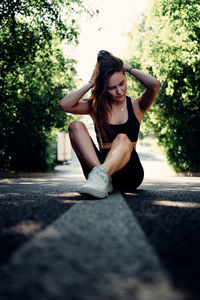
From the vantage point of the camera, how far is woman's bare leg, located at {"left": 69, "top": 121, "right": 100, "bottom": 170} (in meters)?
3.02

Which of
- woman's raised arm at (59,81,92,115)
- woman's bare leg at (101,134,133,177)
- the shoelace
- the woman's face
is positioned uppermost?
the woman's face

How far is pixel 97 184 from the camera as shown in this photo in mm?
2619

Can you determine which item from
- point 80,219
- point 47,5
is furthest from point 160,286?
point 47,5

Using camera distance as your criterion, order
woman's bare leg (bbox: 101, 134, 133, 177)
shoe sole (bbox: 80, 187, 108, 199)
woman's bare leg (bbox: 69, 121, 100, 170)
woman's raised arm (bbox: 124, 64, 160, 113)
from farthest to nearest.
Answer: woman's raised arm (bbox: 124, 64, 160, 113) < woman's bare leg (bbox: 69, 121, 100, 170) < woman's bare leg (bbox: 101, 134, 133, 177) < shoe sole (bbox: 80, 187, 108, 199)

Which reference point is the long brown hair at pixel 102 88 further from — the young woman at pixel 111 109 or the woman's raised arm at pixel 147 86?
the woman's raised arm at pixel 147 86

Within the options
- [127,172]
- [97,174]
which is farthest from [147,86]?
[97,174]

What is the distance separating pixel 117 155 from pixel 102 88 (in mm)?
982

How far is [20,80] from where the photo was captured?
14227 mm

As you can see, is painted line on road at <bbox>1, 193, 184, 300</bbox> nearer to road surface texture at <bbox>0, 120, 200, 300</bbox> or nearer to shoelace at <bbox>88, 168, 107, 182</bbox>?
road surface texture at <bbox>0, 120, 200, 300</bbox>

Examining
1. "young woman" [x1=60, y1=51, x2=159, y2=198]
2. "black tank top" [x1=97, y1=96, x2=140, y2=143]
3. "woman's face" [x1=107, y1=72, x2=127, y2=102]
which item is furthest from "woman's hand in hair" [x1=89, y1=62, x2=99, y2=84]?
"black tank top" [x1=97, y1=96, x2=140, y2=143]

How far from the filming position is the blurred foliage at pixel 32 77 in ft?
35.7

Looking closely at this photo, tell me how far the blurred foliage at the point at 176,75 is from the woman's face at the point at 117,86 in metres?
7.86

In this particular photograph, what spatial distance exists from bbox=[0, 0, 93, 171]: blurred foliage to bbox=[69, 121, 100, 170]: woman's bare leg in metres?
8.65

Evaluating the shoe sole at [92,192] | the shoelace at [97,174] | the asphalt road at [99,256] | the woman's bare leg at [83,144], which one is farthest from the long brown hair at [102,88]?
the asphalt road at [99,256]
